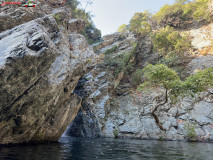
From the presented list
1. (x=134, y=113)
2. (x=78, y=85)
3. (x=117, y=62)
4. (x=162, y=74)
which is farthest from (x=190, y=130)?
(x=78, y=85)

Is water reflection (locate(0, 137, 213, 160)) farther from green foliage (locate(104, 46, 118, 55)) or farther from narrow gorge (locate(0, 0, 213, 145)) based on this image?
green foliage (locate(104, 46, 118, 55))

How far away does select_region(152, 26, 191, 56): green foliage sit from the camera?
104 ft

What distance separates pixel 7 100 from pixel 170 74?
1655 centimetres

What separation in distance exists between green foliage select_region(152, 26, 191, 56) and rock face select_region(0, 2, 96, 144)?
26.0 meters

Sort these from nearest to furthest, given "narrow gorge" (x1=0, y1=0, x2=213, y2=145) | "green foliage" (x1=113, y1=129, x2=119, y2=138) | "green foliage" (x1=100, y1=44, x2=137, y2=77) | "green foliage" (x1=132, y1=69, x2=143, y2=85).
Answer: "narrow gorge" (x1=0, y1=0, x2=213, y2=145)
"green foliage" (x1=113, y1=129, x2=119, y2=138)
"green foliage" (x1=100, y1=44, x2=137, y2=77)
"green foliage" (x1=132, y1=69, x2=143, y2=85)

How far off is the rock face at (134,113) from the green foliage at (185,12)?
17659 millimetres

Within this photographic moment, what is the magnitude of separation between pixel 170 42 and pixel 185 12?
16335 millimetres

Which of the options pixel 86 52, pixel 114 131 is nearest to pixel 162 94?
pixel 114 131

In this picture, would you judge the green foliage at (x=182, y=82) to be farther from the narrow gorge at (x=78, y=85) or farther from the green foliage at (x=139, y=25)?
the green foliage at (x=139, y=25)

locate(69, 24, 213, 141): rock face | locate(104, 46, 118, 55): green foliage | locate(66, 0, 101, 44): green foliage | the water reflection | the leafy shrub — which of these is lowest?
the water reflection

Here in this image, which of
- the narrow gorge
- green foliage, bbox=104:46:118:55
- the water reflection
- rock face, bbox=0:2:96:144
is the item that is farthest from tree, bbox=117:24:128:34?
the water reflection

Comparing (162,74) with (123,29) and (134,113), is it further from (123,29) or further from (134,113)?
(123,29)

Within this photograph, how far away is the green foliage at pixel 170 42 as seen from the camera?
31783 millimetres

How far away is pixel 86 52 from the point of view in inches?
715
